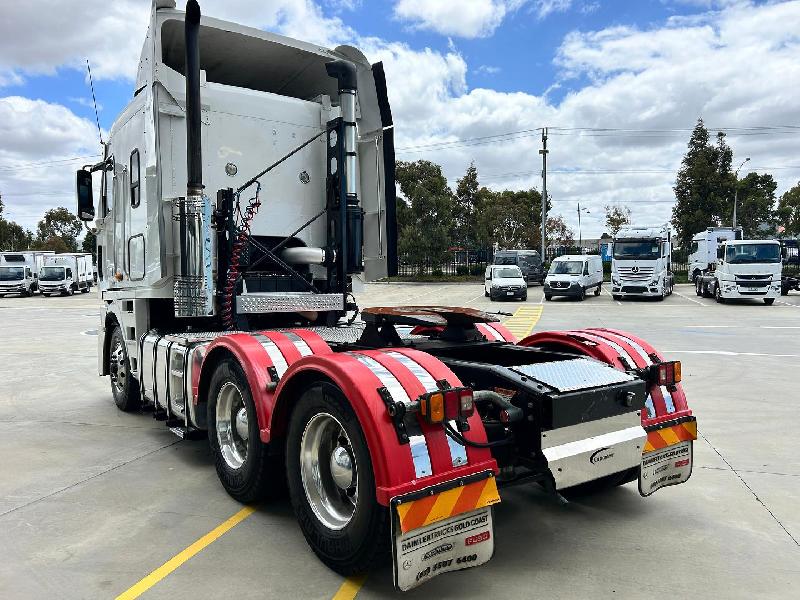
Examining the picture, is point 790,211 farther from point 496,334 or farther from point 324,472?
point 324,472

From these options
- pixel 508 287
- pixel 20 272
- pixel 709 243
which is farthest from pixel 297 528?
pixel 20 272

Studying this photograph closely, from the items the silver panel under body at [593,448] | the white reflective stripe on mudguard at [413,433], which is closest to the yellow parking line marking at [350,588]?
the white reflective stripe on mudguard at [413,433]

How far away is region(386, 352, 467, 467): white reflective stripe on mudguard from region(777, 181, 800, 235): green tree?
265 ft

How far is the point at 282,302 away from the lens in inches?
233

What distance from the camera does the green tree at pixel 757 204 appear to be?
6384cm

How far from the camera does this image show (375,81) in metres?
6.70

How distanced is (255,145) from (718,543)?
518 cm

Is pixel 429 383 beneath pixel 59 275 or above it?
beneath

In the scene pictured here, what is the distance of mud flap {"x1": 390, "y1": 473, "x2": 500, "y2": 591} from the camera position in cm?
279

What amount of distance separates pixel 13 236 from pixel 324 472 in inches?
3752

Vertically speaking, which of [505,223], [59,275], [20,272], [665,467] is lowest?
[665,467]

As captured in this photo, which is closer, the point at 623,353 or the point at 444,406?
the point at 444,406

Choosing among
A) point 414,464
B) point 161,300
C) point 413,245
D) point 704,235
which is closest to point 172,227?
point 161,300

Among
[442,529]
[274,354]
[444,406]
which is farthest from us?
[274,354]
